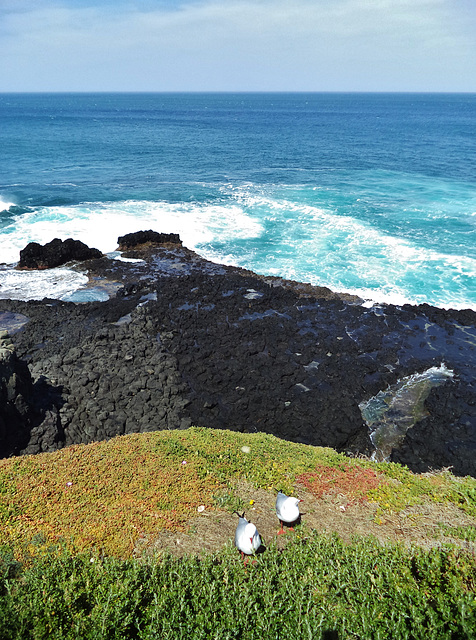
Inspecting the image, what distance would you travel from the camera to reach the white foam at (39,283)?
28.6m

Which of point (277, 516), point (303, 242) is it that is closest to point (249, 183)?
point (303, 242)

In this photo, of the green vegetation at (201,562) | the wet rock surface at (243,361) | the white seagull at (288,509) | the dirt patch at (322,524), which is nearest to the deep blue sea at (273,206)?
the wet rock surface at (243,361)

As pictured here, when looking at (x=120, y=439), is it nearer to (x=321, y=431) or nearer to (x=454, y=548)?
(x=321, y=431)

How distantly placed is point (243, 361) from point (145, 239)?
2039 centimetres

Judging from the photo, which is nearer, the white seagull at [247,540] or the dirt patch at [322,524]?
the white seagull at [247,540]

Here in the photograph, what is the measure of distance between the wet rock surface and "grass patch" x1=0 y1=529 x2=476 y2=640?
28.4 ft

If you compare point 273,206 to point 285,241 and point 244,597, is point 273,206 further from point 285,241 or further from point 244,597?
point 244,597

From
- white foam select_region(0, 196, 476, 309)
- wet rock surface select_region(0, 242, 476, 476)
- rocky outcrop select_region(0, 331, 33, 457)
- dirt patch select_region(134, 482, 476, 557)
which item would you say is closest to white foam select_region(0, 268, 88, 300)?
wet rock surface select_region(0, 242, 476, 476)

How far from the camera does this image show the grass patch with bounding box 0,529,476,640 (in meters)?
7.02

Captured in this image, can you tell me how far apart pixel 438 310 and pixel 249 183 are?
1485 inches

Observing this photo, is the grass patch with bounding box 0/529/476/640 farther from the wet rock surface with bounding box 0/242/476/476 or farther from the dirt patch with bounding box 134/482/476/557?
the wet rock surface with bounding box 0/242/476/476

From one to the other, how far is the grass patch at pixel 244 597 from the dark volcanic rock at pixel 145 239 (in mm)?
31044

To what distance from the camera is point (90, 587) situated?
7.79 metres

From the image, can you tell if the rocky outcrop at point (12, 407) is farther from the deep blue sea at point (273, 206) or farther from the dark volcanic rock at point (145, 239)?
the dark volcanic rock at point (145, 239)
